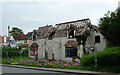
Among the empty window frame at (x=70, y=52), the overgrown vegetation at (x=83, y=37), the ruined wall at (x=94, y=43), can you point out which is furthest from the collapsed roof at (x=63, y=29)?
the empty window frame at (x=70, y=52)

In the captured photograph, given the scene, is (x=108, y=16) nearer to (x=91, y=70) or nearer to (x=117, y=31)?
(x=117, y=31)

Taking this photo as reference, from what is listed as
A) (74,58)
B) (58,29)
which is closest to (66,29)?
(58,29)

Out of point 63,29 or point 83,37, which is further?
point 63,29

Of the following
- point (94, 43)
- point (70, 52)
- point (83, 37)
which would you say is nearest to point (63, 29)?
point (70, 52)

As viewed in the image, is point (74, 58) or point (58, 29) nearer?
point (74, 58)

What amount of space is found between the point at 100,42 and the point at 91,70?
10.4 m

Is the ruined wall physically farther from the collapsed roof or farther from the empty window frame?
the empty window frame

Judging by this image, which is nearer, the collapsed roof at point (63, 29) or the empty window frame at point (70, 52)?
the empty window frame at point (70, 52)

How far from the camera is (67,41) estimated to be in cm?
2473

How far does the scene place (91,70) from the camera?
43.9 feet

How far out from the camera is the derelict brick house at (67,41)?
22.8 meters

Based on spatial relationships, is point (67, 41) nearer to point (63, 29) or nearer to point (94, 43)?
point (63, 29)

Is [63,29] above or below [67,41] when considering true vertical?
above

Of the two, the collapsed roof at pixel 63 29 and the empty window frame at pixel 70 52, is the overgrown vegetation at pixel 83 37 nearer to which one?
the collapsed roof at pixel 63 29
